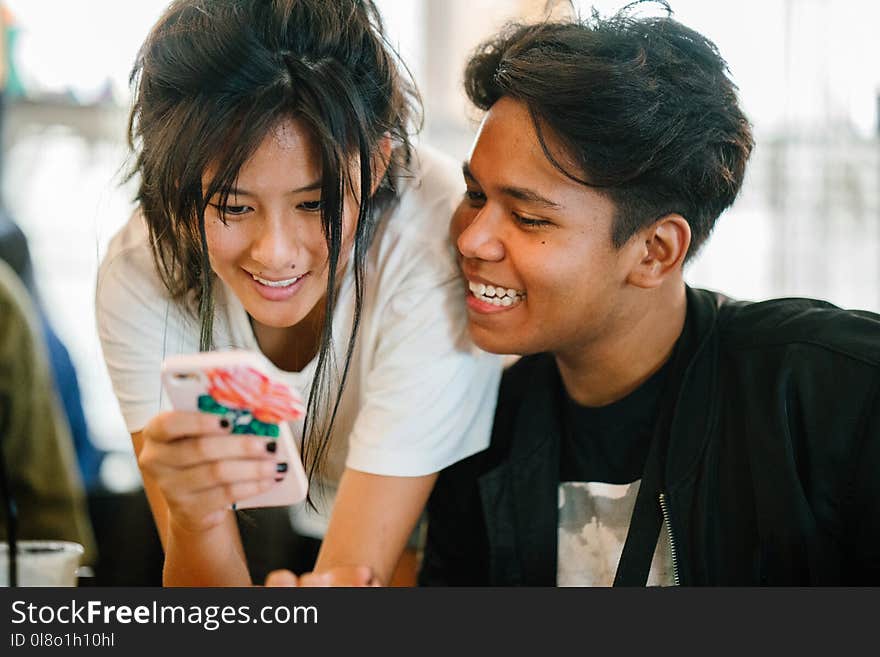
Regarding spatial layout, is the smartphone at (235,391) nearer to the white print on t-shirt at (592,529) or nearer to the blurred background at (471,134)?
the white print on t-shirt at (592,529)

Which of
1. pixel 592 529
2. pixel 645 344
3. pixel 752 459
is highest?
pixel 645 344

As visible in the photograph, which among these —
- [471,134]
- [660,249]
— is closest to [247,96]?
[660,249]

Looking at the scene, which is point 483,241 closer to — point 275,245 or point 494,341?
point 494,341

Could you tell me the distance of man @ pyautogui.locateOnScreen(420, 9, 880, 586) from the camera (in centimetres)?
99

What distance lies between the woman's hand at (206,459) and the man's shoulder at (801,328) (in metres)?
0.58

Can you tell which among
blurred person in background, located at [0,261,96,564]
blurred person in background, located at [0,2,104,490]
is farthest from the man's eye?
blurred person in background, located at [0,2,104,490]

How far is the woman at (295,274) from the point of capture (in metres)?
0.84

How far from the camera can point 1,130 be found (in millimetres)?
2162

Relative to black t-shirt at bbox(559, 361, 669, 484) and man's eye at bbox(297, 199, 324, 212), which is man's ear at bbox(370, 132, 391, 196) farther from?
black t-shirt at bbox(559, 361, 669, 484)

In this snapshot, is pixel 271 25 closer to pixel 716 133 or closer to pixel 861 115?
pixel 716 133

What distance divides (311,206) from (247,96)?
0.37ft

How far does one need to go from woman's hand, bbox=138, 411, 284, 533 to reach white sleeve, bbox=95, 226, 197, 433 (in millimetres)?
261

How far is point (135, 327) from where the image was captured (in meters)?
1.04
